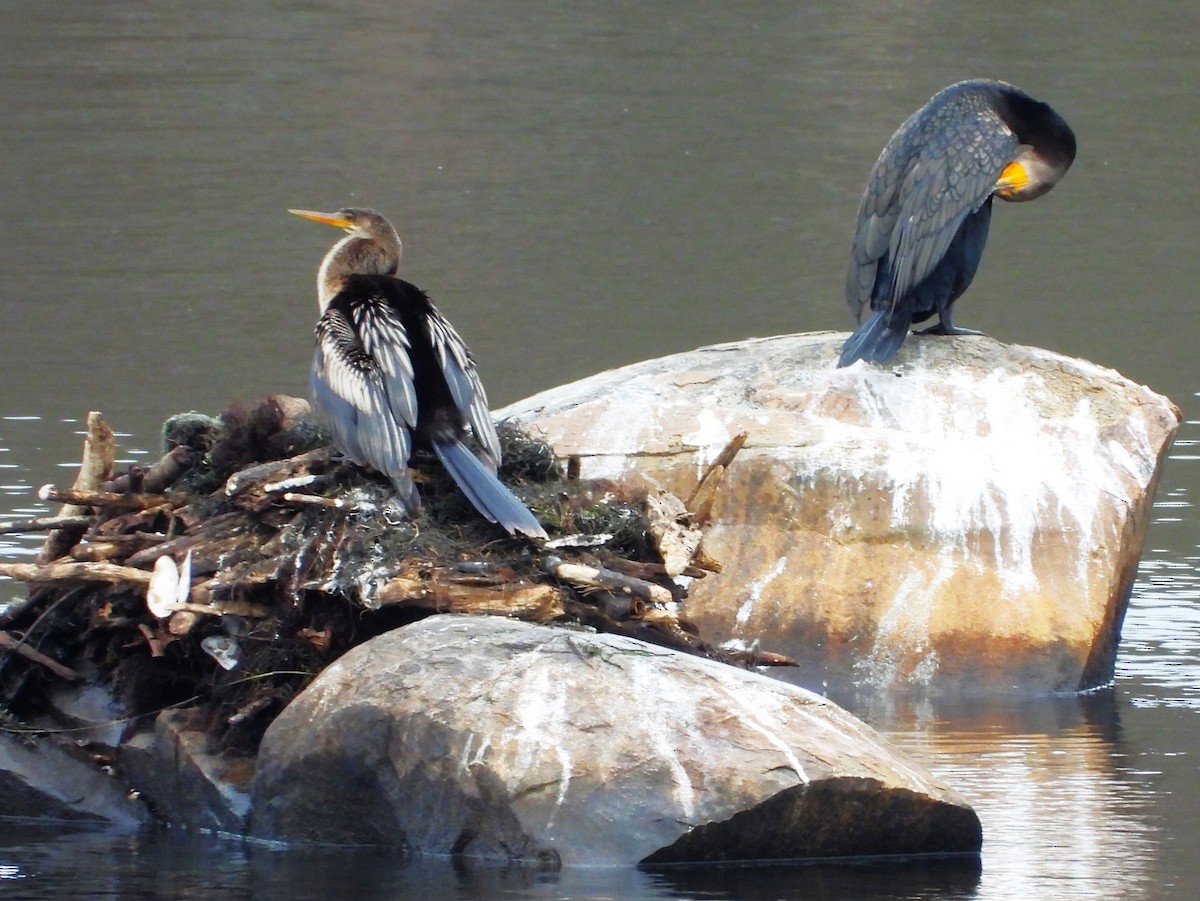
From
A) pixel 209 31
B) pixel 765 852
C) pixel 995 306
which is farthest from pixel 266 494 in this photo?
pixel 209 31

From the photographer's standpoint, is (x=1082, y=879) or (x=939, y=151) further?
(x=939, y=151)

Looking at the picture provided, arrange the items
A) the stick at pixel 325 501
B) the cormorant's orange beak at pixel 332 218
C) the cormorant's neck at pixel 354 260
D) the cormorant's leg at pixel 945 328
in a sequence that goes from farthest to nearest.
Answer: the cormorant's leg at pixel 945 328, the cormorant's orange beak at pixel 332 218, the cormorant's neck at pixel 354 260, the stick at pixel 325 501

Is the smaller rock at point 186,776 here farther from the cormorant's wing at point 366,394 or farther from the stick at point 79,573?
the cormorant's wing at point 366,394

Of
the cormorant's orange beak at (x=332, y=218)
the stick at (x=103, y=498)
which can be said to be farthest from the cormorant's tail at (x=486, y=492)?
the cormorant's orange beak at (x=332, y=218)

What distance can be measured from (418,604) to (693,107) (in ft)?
56.6

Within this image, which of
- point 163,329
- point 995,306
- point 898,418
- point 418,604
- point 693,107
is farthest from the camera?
point 693,107

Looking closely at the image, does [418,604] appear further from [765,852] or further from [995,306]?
[995,306]

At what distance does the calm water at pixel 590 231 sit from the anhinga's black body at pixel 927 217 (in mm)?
1535

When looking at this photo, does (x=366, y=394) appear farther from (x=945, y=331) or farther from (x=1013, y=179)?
(x=1013, y=179)

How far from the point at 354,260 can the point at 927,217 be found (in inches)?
91.9

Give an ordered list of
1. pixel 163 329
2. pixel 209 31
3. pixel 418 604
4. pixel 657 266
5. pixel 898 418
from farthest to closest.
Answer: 1. pixel 209 31
2. pixel 657 266
3. pixel 163 329
4. pixel 898 418
5. pixel 418 604

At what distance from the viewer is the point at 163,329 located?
14758 millimetres

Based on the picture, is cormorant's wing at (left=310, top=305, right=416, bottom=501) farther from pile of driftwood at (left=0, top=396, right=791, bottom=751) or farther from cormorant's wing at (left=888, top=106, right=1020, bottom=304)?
cormorant's wing at (left=888, top=106, right=1020, bottom=304)

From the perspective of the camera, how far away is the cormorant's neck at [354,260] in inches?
310
